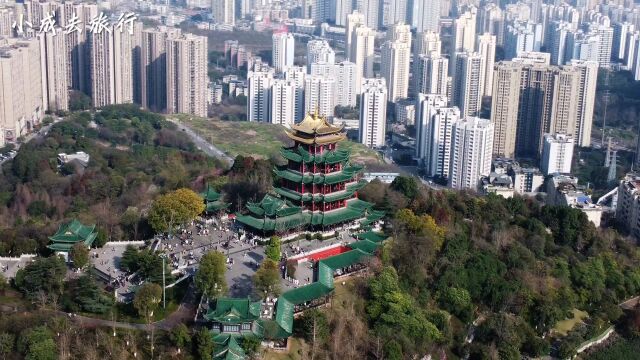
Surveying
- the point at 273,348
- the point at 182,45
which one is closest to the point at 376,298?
the point at 273,348

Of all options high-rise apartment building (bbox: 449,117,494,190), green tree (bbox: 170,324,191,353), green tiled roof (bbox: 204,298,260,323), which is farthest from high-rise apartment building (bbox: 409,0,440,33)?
green tree (bbox: 170,324,191,353)

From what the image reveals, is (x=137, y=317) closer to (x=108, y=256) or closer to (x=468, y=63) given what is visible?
(x=108, y=256)

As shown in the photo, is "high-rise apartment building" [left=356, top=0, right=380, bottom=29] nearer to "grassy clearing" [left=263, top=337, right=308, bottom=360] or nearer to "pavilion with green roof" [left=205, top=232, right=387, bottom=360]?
"pavilion with green roof" [left=205, top=232, right=387, bottom=360]

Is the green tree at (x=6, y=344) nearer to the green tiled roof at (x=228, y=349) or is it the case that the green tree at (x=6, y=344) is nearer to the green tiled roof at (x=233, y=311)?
the green tiled roof at (x=233, y=311)

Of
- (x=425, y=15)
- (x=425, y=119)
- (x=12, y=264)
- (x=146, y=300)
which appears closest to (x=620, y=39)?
(x=425, y=15)

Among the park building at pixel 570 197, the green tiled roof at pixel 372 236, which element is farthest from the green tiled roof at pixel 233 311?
the park building at pixel 570 197
